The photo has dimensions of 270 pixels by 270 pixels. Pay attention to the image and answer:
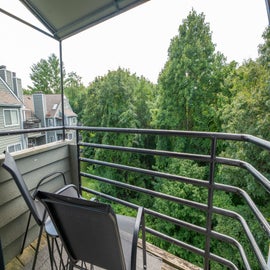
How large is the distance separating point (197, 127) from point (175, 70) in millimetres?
2945

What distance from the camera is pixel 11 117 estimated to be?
2.28m

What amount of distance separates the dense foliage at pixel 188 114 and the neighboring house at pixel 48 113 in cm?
122

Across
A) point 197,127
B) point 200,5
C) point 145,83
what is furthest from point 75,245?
point 145,83

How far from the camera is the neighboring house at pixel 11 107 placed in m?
1.66

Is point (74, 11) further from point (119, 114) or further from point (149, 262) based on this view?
point (119, 114)

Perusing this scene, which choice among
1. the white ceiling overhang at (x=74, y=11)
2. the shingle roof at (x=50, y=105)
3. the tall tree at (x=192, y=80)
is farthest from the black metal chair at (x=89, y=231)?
the tall tree at (x=192, y=80)

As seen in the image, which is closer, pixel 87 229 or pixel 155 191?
pixel 87 229

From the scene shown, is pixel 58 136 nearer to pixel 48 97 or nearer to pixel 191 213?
pixel 48 97

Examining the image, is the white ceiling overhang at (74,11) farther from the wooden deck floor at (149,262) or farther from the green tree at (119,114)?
the green tree at (119,114)

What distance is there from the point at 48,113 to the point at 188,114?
6.94 metres

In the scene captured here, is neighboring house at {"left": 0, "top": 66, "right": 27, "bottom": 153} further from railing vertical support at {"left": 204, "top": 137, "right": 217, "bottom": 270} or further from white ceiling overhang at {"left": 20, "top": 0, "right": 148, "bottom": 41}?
railing vertical support at {"left": 204, "top": 137, "right": 217, "bottom": 270}

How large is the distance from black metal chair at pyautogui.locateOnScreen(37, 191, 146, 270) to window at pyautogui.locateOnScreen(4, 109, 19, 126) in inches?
71.6

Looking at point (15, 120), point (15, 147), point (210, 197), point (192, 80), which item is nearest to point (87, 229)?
point (210, 197)

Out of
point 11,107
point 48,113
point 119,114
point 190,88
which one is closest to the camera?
point 11,107
